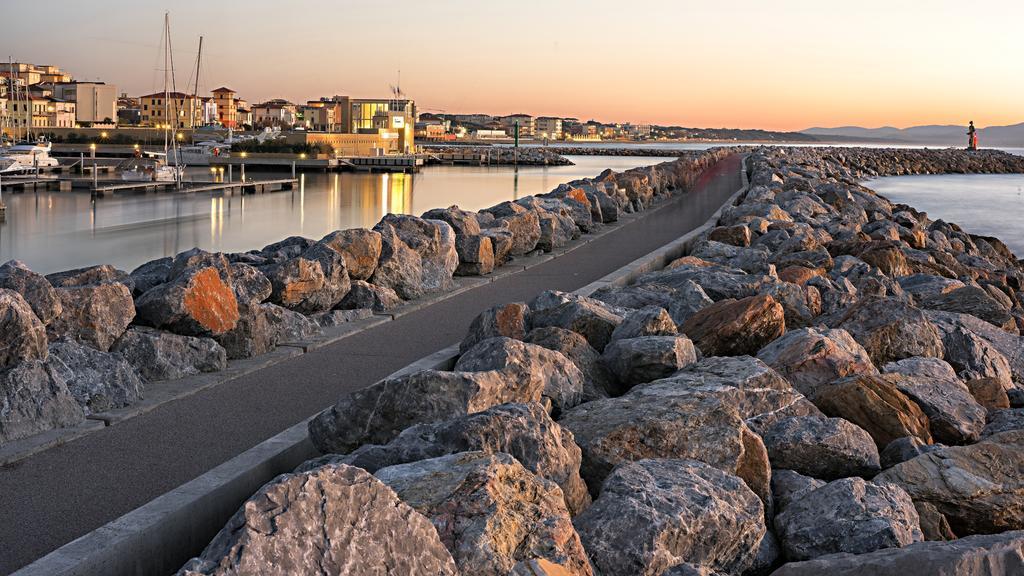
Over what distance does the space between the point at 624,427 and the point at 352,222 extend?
3087 cm

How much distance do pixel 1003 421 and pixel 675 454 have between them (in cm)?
230

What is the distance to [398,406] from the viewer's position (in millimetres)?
4137

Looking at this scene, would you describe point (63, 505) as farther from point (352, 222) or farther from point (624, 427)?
point (352, 222)

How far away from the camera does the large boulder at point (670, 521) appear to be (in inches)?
129

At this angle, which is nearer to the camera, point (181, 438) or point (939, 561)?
point (939, 561)

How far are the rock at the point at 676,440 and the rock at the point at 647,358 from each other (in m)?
0.86

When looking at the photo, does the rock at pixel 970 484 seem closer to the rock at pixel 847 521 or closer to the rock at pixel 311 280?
the rock at pixel 847 521

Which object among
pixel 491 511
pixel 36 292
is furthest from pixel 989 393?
pixel 36 292

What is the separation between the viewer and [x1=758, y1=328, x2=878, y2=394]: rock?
5.43m

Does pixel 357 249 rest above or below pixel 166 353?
above

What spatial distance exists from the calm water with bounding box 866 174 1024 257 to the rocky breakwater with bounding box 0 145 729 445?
19522 millimetres

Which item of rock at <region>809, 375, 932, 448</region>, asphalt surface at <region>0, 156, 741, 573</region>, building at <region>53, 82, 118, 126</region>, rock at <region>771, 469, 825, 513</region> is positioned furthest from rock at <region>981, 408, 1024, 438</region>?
building at <region>53, 82, 118, 126</region>

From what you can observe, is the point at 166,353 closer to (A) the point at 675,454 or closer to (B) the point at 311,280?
(B) the point at 311,280

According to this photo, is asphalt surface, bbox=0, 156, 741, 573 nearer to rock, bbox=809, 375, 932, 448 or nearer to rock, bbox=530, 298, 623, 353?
rock, bbox=530, 298, 623, 353
